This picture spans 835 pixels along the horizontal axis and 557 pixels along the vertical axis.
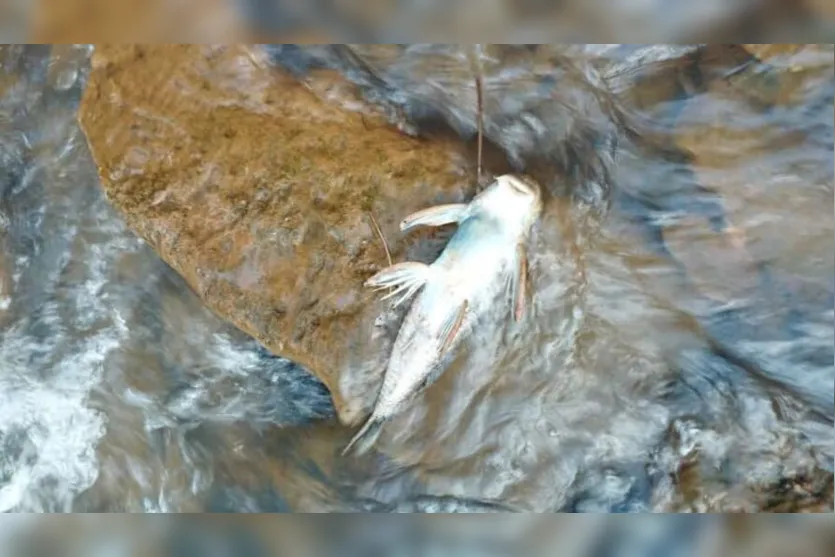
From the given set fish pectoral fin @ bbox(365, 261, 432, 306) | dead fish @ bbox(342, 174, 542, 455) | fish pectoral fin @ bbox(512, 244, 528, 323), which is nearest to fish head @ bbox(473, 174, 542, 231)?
dead fish @ bbox(342, 174, 542, 455)

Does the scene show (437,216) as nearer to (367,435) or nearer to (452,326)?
(452,326)

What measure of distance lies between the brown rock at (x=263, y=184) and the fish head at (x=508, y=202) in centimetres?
22

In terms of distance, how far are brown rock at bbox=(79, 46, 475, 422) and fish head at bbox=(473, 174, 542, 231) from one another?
22 centimetres

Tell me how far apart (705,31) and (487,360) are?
1537mm

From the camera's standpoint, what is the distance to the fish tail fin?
9.07ft

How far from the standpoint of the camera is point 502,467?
2773mm

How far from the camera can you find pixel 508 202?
247 centimetres

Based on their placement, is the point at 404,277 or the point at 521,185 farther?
the point at 404,277

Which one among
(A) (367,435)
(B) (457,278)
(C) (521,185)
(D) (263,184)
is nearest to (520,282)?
(B) (457,278)

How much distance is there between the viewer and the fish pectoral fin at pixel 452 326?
8.46 feet

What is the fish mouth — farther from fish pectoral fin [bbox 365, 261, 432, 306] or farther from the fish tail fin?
the fish tail fin

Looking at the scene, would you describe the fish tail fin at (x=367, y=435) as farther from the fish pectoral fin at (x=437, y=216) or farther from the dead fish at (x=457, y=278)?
the fish pectoral fin at (x=437, y=216)

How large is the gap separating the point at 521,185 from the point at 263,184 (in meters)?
1.02

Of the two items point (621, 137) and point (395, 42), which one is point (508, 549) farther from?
point (395, 42)
